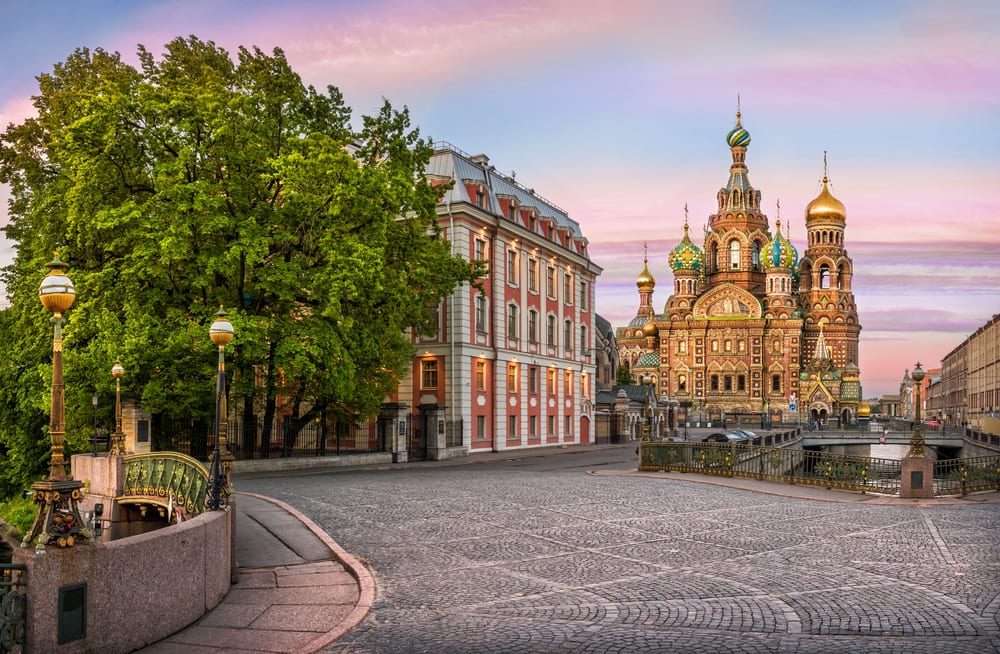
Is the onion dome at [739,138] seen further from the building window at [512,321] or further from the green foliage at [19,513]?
the green foliage at [19,513]

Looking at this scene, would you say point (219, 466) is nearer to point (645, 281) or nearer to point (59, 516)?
point (59, 516)

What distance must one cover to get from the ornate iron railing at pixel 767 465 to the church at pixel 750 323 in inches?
3246

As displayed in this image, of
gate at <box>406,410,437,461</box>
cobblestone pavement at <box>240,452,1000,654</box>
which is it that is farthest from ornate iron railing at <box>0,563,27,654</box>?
gate at <box>406,410,437,461</box>

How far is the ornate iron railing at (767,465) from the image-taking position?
938 inches

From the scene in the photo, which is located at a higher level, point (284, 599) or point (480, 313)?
point (480, 313)

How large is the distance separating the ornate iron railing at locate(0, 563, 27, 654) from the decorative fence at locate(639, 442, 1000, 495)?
787 inches

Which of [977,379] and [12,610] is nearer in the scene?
[12,610]

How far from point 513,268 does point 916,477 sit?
2790 centimetres

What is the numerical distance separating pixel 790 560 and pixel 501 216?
3347 cm

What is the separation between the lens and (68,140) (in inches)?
Answer: 1025

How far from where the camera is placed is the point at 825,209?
138 meters

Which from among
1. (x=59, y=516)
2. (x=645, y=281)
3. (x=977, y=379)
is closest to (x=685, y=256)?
(x=645, y=281)

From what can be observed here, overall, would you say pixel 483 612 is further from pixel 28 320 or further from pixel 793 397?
pixel 793 397

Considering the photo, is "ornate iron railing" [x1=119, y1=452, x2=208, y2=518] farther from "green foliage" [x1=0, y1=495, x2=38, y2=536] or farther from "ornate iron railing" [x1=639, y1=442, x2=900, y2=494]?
"ornate iron railing" [x1=639, y1=442, x2=900, y2=494]
